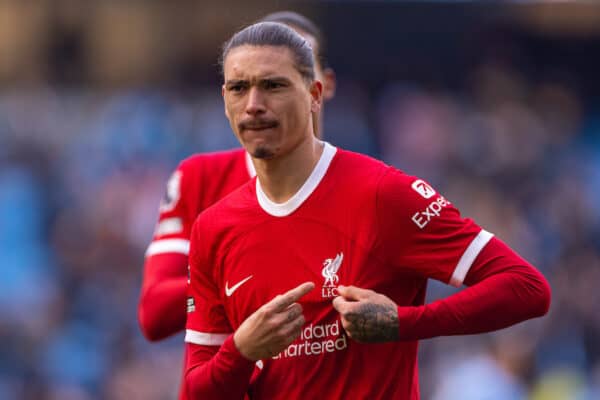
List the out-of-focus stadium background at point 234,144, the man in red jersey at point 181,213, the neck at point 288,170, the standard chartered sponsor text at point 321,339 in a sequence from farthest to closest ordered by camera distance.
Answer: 1. the out-of-focus stadium background at point 234,144
2. the man in red jersey at point 181,213
3. the neck at point 288,170
4. the standard chartered sponsor text at point 321,339

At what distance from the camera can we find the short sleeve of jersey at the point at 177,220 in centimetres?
491

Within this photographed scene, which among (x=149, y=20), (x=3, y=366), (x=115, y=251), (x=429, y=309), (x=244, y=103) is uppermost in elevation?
(x=149, y=20)

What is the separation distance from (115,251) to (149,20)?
10.8ft

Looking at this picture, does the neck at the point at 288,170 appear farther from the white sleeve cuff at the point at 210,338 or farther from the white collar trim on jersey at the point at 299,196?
the white sleeve cuff at the point at 210,338

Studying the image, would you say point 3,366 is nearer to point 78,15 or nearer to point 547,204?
point 78,15

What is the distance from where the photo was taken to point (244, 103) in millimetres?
3490

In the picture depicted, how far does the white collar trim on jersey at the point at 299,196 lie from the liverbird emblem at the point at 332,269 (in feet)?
0.74

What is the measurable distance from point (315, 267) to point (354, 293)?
0.90 feet

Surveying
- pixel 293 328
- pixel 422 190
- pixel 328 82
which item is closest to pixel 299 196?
pixel 422 190

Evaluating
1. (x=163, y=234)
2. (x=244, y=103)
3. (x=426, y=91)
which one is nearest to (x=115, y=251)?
(x=426, y=91)

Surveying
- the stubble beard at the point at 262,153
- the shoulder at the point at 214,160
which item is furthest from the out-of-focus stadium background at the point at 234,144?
the stubble beard at the point at 262,153

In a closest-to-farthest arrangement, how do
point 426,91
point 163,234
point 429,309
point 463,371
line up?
1. point 429,309
2. point 163,234
3. point 463,371
4. point 426,91

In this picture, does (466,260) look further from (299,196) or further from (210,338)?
(210,338)

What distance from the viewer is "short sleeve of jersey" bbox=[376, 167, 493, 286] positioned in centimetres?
344
